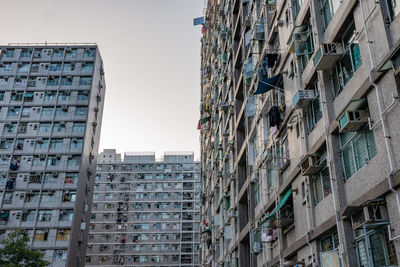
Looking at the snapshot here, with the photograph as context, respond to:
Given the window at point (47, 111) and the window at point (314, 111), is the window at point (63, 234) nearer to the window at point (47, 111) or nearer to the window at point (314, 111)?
the window at point (47, 111)

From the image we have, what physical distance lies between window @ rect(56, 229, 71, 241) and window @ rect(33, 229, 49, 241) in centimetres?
134

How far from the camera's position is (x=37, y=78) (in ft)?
181

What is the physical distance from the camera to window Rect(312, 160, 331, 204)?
12.8 meters

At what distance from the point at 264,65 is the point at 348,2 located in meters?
7.44

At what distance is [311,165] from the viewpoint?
1315cm

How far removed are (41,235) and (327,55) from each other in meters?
42.2

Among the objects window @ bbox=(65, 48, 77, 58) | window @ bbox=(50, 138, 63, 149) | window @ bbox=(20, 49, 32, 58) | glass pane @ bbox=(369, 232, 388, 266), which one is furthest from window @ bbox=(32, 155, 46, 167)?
glass pane @ bbox=(369, 232, 388, 266)

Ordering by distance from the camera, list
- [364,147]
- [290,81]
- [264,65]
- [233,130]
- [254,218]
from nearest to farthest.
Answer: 1. [364,147]
2. [290,81]
3. [264,65]
4. [254,218]
5. [233,130]

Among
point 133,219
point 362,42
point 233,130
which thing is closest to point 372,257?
point 362,42

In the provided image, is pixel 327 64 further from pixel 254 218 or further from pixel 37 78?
pixel 37 78

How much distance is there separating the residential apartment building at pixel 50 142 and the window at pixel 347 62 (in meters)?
39.8

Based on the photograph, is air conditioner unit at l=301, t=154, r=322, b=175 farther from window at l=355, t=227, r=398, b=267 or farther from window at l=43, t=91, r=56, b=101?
window at l=43, t=91, r=56, b=101

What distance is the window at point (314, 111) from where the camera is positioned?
1380 cm

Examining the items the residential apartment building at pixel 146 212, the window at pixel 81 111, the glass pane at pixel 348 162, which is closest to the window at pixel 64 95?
the window at pixel 81 111
